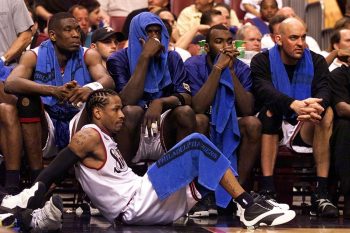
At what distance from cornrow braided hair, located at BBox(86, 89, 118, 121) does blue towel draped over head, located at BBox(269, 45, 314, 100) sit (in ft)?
6.35

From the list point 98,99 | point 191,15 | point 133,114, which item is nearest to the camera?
point 98,99

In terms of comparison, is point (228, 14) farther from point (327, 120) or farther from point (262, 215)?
point (262, 215)

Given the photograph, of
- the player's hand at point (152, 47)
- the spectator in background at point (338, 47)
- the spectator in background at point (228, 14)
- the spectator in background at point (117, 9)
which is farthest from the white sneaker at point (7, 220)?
the spectator in background at point (117, 9)

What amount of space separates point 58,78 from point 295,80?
6.97ft

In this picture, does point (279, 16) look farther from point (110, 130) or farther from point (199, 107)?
point (110, 130)

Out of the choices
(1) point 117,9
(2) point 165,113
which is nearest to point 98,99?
(2) point 165,113

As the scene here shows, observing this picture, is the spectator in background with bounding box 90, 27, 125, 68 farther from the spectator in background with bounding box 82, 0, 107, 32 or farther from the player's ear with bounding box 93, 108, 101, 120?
the player's ear with bounding box 93, 108, 101, 120

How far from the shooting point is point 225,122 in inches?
341

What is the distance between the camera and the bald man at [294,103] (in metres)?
8.59

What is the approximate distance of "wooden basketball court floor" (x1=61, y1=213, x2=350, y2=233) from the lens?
735 cm

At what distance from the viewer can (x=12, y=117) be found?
8.09m

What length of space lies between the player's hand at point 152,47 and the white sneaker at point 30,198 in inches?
71.3

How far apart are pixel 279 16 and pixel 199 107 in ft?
10.2

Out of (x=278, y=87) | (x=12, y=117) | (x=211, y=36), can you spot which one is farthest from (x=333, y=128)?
(x=12, y=117)
